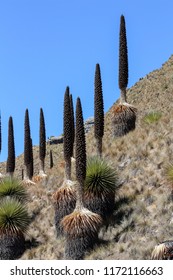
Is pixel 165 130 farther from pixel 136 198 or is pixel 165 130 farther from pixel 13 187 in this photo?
pixel 13 187

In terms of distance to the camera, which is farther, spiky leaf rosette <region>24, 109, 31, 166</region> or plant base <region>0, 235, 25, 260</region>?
spiky leaf rosette <region>24, 109, 31, 166</region>

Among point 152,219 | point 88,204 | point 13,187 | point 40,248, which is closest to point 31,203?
point 13,187

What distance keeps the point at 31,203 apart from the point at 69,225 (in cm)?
820

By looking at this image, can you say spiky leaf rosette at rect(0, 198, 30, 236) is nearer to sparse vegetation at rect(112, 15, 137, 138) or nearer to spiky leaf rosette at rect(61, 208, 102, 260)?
spiky leaf rosette at rect(61, 208, 102, 260)

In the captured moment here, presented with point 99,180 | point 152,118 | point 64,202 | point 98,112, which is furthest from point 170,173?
point 152,118

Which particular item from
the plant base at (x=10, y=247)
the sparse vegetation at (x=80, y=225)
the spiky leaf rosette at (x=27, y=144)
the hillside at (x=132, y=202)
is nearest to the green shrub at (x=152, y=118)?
the hillside at (x=132, y=202)

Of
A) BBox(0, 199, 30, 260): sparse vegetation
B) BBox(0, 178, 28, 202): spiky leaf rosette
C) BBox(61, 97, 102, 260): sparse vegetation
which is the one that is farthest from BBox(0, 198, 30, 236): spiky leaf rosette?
BBox(61, 97, 102, 260): sparse vegetation

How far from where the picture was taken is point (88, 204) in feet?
68.8

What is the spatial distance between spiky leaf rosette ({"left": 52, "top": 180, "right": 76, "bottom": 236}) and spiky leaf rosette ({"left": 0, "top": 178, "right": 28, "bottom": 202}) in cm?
465

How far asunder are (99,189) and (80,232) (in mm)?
2485

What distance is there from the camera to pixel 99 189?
2092cm

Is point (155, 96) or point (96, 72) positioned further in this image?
point (155, 96)

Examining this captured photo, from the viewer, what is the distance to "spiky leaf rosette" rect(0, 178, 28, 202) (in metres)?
26.4

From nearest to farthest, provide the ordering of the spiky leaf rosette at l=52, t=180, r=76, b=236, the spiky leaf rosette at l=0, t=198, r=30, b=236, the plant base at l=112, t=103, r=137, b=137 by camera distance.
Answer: the spiky leaf rosette at l=52, t=180, r=76, b=236 → the spiky leaf rosette at l=0, t=198, r=30, b=236 → the plant base at l=112, t=103, r=137, b=137
